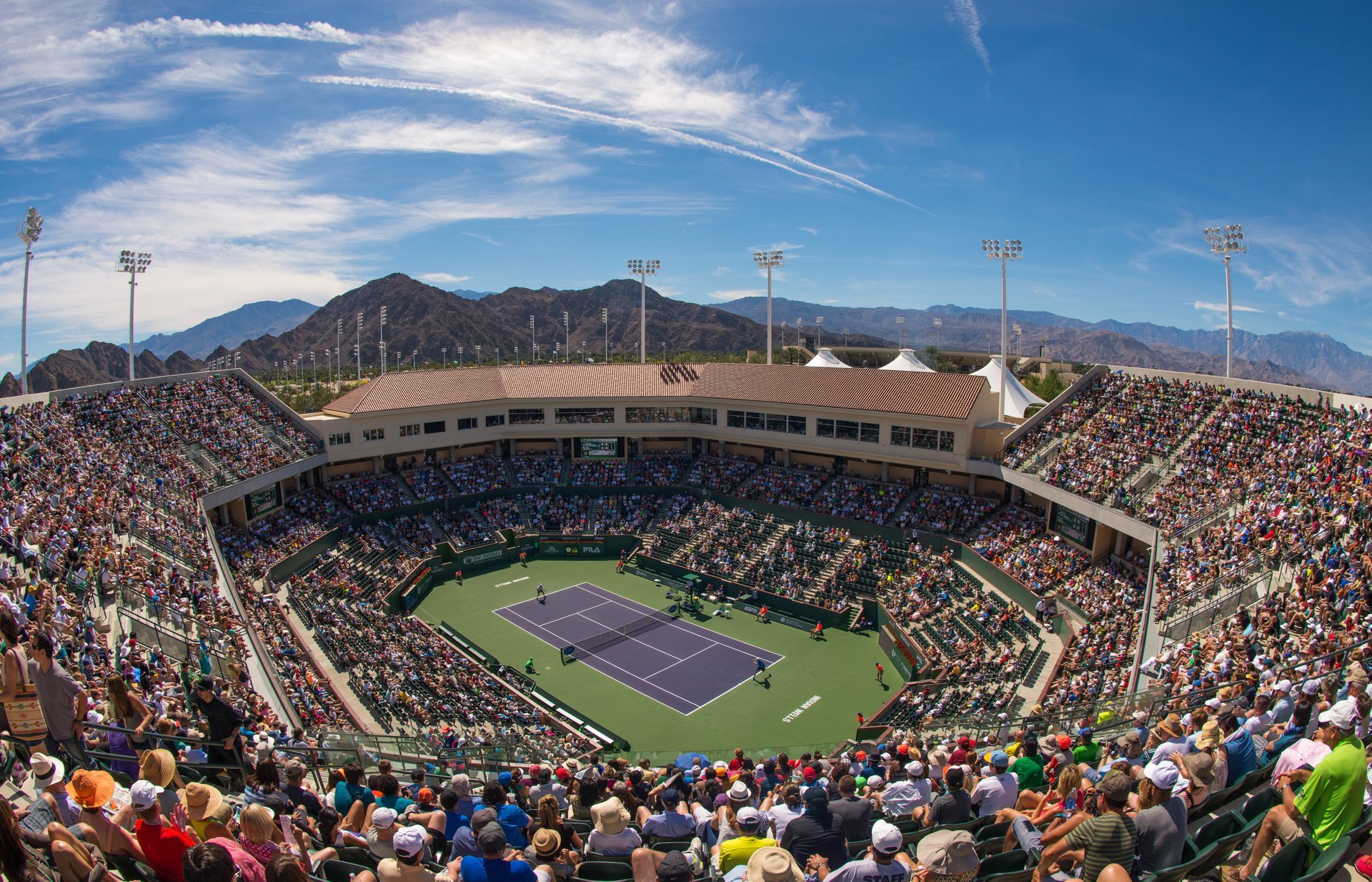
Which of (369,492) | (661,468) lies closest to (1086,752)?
(661,468)

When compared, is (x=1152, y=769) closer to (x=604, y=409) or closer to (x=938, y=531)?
(x=938, y=531)

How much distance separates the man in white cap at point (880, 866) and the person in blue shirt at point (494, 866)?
258cm

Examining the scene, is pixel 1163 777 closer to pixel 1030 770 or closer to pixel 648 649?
pixel 1030 770

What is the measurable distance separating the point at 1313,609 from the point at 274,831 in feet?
74.8

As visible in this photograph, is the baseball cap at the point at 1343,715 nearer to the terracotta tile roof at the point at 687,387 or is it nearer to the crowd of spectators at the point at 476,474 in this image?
the terracotta tile roof at the point at 687,387

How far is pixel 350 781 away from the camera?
978 cm

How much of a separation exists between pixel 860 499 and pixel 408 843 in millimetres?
39393

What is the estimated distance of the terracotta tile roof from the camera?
142 ft

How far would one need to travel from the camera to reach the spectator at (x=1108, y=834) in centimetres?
629

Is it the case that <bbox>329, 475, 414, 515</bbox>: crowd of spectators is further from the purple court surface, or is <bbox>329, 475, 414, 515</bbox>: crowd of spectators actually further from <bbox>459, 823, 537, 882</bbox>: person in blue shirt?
<bbox>459, 823, 537, 882</bbox>: person in blue shirt

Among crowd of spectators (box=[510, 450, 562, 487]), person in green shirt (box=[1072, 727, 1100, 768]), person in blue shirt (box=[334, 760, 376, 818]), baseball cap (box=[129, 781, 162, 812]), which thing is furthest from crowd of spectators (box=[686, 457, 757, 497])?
baseball cap (box=[129, 781, 162, 812])

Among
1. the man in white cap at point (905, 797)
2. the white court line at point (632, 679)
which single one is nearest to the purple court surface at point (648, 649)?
the white court line at point (632, 679)

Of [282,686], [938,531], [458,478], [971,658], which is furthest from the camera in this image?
[458,478]

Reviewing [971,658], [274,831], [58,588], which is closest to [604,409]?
[971,658]
